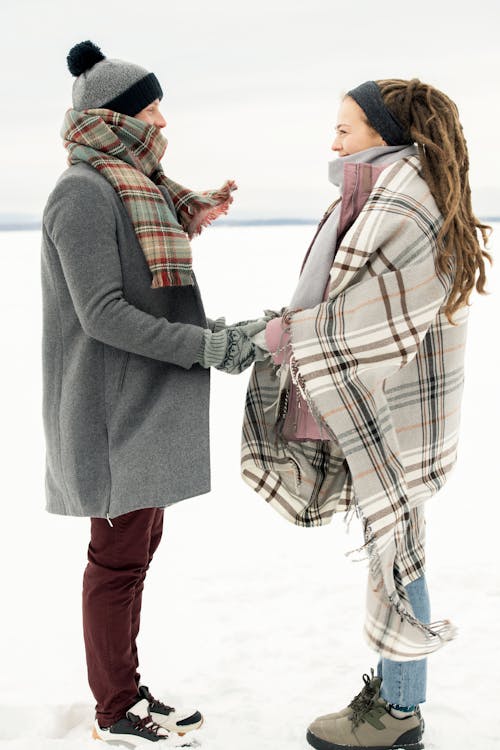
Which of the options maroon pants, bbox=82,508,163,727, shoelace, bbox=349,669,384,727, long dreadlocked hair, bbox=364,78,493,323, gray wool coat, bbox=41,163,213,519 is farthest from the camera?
shoelace, bbox=349,669,384,727

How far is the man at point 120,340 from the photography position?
6.36 ft

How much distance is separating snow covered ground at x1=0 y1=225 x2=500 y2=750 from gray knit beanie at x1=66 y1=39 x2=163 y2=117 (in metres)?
1.55

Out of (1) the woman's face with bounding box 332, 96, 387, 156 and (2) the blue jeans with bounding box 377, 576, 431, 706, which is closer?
(1) the woman's face with bounding box 332, 96, 387, 156

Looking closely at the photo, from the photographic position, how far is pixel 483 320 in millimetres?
7141

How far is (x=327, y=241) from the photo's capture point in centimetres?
195

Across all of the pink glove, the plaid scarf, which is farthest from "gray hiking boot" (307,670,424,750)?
the plaid scarf

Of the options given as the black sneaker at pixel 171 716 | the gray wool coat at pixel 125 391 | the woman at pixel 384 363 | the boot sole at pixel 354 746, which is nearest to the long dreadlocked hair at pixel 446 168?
the woman at pixel 384 363

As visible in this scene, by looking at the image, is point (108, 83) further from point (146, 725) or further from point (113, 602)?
point (146, 725)

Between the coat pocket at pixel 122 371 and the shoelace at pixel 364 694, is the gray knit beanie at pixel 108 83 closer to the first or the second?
the coat pocket at pixel 122 371

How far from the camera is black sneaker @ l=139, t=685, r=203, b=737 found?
7.41ft

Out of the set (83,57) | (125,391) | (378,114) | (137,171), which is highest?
(83,57)

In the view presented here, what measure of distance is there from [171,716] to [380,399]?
101cm

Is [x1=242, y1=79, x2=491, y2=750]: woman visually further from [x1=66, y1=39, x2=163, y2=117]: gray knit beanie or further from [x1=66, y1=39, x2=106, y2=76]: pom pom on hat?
[x1=66, y1=39, x2=106, y2=76]: pom pom on hat

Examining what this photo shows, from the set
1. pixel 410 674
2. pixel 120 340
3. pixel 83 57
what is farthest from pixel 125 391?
pixel 410 674
